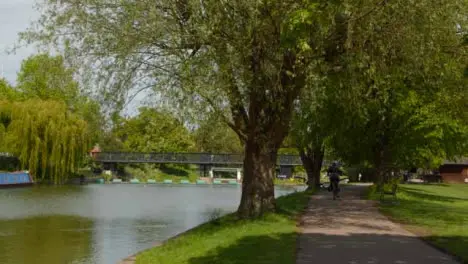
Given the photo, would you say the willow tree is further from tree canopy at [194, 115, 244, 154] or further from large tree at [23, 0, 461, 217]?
large tree at [23, 0, 461, 217]

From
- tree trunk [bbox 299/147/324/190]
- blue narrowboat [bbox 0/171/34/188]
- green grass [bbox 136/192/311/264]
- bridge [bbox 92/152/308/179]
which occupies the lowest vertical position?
green grass [bbox 136/192/311/264]

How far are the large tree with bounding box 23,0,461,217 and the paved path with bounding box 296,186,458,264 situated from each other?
12.2 ft

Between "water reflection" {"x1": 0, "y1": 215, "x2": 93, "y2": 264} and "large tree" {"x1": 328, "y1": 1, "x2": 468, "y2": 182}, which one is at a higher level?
"large tree" {"x1": 328, "y1": 1, "x2": 468, "y2": 182}

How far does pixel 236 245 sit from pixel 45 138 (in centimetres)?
4256

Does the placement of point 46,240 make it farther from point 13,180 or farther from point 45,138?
point 45,138

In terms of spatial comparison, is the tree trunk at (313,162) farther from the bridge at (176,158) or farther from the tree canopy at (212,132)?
the bridge at (176,158)

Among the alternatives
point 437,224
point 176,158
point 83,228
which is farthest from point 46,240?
point 176,158

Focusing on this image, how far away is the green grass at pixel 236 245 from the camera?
1131cm

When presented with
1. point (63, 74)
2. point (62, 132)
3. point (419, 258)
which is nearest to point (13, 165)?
point (62, 132)

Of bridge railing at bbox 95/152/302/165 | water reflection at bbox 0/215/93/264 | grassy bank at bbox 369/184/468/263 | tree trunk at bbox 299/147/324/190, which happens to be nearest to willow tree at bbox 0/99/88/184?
tree trunk at bbox 299/147/324/190

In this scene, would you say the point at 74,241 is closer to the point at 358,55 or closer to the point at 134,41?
the point at 134,41

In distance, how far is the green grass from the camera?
11.3 meters

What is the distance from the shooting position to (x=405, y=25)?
15180mm

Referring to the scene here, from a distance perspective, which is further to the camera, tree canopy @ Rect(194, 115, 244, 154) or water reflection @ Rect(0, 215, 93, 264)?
water reflection @ Rect(0, 215, 93, 264)
